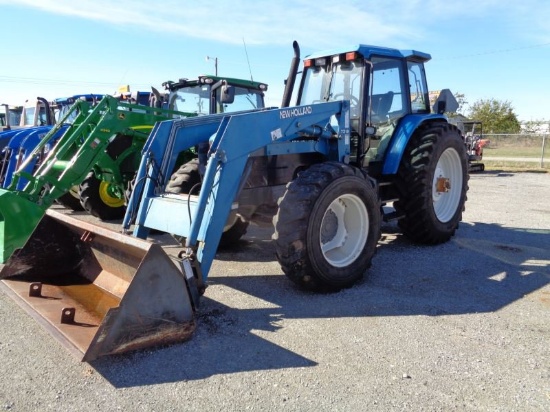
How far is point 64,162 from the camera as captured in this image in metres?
5.84

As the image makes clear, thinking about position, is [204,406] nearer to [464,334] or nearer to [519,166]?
[464,334]

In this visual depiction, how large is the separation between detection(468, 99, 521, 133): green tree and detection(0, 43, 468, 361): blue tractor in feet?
146

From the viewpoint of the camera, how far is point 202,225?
3.85 meters

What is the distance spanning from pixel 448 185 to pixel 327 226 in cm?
260

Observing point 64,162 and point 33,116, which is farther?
point 33,116

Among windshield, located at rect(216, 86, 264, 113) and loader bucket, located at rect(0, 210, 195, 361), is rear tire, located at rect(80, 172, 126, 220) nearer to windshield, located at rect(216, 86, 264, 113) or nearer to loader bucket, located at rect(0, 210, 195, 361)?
windshield, located at rect(216, 86, 264, 113)

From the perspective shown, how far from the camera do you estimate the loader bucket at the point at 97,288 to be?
10.1ft

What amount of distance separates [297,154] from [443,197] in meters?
2.71

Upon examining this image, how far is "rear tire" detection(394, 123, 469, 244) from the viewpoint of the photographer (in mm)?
5997

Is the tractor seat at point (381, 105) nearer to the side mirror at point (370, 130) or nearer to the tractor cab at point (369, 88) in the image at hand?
the tractor cab at point (369, 88)

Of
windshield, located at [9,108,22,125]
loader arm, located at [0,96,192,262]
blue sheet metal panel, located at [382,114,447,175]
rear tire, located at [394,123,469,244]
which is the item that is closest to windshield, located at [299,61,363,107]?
blue sheet metal panel, located at [382,114,447,175]

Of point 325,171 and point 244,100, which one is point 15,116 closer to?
point 244,100

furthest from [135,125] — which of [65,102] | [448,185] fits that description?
[65,102]

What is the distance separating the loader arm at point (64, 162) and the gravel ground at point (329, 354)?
0.76 m
